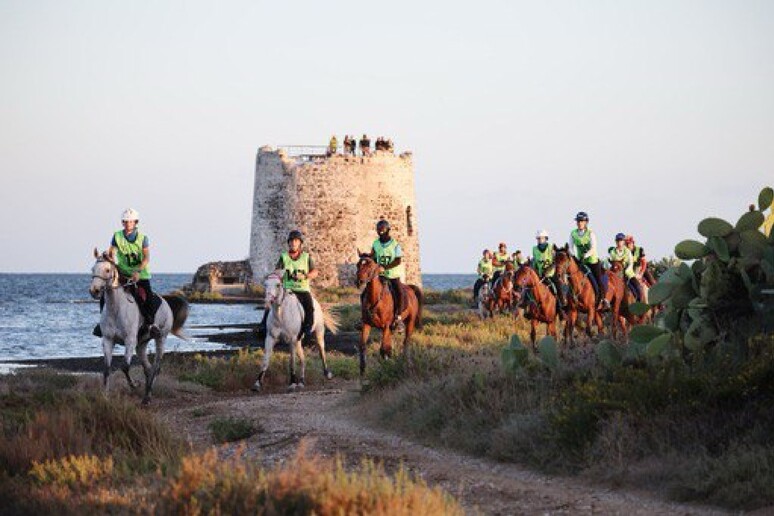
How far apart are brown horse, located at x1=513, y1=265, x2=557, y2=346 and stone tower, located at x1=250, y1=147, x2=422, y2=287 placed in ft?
115

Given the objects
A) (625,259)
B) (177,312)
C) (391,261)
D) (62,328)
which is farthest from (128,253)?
(62,328)

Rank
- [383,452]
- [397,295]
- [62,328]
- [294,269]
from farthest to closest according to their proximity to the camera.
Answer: [62,328] < [397,295] < [294,269] < [383,452]

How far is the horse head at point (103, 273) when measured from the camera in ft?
56.0

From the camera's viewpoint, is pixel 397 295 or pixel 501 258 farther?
pixel 501 258

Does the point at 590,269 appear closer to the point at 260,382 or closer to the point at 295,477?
the point at 260,382

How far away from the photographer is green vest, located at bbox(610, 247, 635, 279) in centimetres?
2770

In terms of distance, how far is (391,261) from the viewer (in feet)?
68.4

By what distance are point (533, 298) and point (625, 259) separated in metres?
4.89

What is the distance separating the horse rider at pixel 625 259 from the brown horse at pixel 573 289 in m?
2.79

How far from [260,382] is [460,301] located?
3986 centimetres

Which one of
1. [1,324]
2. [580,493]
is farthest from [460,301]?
[580,493]

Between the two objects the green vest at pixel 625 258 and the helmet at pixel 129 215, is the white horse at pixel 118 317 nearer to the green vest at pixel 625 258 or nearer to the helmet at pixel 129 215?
the helmet at pixel 129 215

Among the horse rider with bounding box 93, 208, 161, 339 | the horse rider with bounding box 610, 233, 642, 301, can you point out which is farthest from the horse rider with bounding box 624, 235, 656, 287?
the horse rider with bounding box 93, 208, 161, 339

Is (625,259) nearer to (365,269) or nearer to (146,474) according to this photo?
(365,269)
